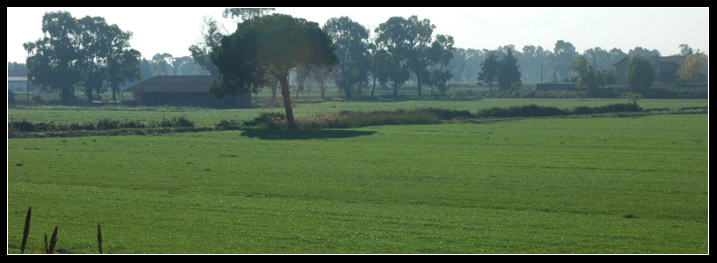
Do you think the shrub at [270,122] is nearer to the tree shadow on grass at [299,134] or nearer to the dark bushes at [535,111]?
the tree shadow on grass at [299,134]

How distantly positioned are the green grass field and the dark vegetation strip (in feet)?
27.4

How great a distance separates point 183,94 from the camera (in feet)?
329

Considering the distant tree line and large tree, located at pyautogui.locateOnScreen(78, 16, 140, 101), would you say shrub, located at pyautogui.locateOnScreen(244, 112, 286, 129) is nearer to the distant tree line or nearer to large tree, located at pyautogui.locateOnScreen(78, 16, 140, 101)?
the distant tree line

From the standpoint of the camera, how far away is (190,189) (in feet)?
74.0

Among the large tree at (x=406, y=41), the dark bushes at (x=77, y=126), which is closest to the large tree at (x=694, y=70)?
the large tree at (x=406, y=41)

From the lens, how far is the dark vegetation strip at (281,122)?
48.2 metres

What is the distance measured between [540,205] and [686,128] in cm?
3550

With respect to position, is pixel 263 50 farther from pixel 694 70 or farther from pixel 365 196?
pixel 694 70

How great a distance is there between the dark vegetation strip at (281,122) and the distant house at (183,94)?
130 ft

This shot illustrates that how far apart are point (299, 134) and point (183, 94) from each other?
55.2 m

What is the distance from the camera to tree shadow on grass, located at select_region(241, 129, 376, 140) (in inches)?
1813

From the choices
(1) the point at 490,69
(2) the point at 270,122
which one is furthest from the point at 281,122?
(1) the point at 490,69

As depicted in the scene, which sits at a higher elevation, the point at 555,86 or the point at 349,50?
the point at 349,50

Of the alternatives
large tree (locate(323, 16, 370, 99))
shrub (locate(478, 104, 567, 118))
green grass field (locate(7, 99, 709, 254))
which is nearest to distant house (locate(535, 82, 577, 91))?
large tree (locate(323, 16, 370, 99))
